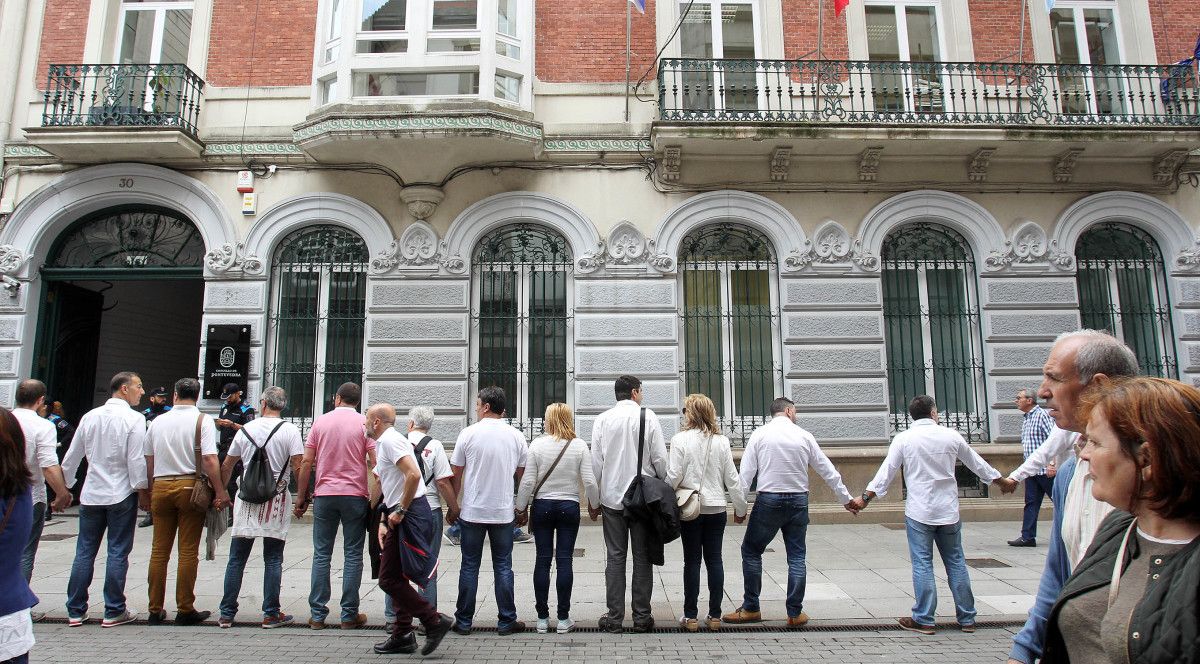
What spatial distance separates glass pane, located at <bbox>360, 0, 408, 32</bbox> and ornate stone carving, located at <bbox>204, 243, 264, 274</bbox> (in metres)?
4.09

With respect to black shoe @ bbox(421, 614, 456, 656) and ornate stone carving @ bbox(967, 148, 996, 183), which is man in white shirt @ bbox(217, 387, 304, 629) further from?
ornate stone carving @ bbox(967, 148, 996, 183)

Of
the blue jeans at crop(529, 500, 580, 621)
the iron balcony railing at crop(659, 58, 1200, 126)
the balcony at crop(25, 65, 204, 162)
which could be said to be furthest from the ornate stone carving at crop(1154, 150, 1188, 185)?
the balcony at crop(25, 65, 204, 162)

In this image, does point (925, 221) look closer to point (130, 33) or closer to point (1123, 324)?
point (1123, 324)

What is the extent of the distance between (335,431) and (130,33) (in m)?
10.4

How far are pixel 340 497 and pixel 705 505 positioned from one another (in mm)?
3145

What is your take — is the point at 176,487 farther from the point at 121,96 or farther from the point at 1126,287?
the point at 1126,287

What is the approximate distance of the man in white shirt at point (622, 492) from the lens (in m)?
5.99

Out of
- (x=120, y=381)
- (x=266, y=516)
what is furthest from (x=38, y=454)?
(x=266, y=516)

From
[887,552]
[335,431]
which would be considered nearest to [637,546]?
[335,431]

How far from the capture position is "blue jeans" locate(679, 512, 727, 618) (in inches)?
238

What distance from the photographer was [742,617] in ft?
20.2

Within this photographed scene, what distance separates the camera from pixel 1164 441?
2010 millimetres

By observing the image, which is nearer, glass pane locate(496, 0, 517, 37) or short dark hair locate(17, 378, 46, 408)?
short dark hair locate(17, 378, 46, 408)

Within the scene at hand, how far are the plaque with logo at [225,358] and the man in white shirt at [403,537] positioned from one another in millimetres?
6431
